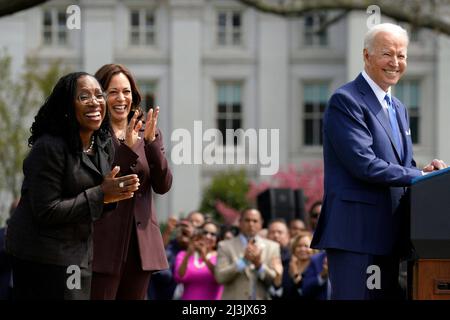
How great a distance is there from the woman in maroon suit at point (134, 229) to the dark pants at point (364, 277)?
113 centimetres

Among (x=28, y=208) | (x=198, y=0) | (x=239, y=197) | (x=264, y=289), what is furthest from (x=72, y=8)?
(x=198, y=0)

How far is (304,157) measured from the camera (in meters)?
51.4

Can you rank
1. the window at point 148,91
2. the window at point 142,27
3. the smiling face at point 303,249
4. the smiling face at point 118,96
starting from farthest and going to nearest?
the window at point 142,27
the window at point 148,91
the smiling face at point 303,249
the smiling face at point 118,96

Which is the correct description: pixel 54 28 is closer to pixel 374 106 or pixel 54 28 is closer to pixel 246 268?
pixel 246 268

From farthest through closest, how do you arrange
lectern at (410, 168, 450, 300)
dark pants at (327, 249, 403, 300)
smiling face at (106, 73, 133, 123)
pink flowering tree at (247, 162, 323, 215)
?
1. pink flowering tree at (247, 162, 323, 215)
2. smiling face at (106, 73, 133, 123)
3. dark pants at (327, 249, 403, 300)
4. lectern at (410, 168, 450, 300)

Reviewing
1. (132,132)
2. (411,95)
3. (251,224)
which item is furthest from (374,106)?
(411,95)

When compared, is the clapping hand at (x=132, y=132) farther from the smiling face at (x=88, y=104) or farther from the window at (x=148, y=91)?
the window at (x=148, y=91)

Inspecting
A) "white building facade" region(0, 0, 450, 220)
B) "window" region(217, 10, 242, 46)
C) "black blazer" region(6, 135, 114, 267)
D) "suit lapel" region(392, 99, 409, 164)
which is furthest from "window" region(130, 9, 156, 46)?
"black blazer" region(6, 135, 114, 267)

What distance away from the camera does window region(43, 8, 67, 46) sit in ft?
171

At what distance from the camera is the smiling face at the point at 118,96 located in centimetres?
804

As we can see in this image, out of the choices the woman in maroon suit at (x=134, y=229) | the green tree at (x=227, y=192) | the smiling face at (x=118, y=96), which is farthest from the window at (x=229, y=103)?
the woman in maroon suit at (x=134, y=229)

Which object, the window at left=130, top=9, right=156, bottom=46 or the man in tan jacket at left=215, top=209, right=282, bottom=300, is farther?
the window at left=130, top=9, right=156, bottom=46

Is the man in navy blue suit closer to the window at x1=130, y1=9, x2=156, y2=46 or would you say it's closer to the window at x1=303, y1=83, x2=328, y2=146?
the window at x1=303, y1=83, x2=328, y2=146
